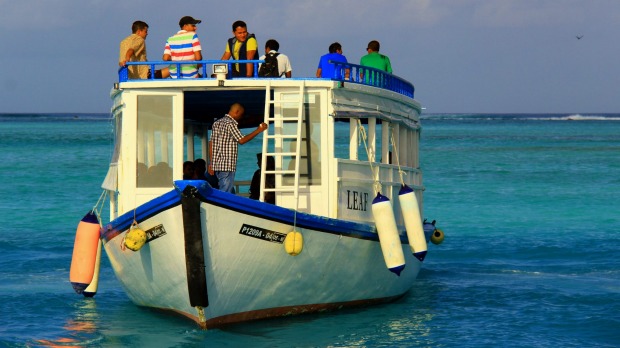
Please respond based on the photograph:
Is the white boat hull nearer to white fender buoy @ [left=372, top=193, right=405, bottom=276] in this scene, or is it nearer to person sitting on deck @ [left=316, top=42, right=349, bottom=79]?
white fender buoy @ [left=372, top=193, right=405, bottom=276]

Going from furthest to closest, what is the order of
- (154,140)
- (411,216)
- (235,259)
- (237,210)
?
1. (411,216)
2. (154,140)
3. (235,259)
4. (237,210)

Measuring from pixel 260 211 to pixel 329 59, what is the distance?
2628 mm

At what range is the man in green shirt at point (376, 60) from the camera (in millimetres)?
16891

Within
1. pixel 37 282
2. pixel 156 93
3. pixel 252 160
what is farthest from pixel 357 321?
pixel 252 160

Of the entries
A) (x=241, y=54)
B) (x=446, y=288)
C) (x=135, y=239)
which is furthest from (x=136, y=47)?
(x=446, y=288)

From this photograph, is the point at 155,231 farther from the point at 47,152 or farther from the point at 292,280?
the point at 47,152

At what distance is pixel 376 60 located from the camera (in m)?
16.9

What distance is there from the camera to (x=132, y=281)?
567 inches

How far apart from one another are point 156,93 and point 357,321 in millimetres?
4071

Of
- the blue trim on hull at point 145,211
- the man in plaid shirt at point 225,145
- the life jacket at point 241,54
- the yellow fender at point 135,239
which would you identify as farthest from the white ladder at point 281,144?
the yellow fender at point 135,239

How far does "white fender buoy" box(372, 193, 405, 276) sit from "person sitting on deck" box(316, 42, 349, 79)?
1.73 meters

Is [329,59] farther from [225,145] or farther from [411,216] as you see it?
[411,216]

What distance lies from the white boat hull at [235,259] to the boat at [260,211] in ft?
0.05

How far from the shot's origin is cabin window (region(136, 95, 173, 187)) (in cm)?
1400
